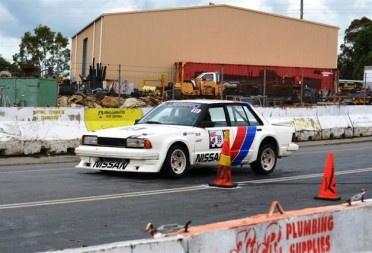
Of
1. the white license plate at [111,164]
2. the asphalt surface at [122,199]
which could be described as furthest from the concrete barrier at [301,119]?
the white license plate at [111,164]

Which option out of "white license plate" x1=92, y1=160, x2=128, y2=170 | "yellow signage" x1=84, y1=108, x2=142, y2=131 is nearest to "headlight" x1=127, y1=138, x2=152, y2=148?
"white license plate" x1=92, y1=160, x2=128, y2=170

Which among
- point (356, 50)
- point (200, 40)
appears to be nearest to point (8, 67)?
point (200, 40)

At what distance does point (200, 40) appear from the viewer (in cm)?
5231

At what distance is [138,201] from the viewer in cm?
921

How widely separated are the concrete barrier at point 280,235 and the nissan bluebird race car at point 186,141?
5360mm

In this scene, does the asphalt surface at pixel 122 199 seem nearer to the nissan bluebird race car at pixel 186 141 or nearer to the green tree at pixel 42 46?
the nissan bluebird race car at pixel 186 141

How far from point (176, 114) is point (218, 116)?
2.73 ft

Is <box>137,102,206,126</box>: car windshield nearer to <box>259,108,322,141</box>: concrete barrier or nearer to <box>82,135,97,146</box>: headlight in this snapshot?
<box>82,135,97,146</box>: headlight

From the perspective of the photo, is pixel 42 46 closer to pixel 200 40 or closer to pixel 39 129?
pixel 200 40

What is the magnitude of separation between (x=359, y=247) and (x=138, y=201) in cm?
376

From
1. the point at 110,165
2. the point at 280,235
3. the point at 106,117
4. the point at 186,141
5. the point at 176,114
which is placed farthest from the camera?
the point at 106,117

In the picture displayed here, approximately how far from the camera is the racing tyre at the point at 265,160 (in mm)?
12945

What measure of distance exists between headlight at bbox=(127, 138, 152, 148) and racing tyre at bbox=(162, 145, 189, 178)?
19.2 inches

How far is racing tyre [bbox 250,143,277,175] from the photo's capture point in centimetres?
1295
